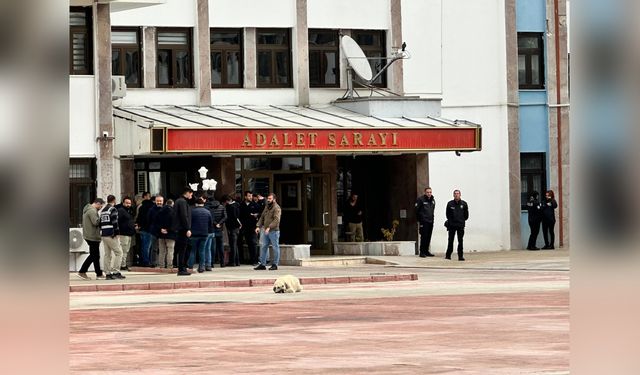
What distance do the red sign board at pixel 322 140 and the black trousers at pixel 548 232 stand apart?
432 cm

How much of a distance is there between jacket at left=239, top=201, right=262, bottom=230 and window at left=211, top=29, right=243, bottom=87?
18.8 feet

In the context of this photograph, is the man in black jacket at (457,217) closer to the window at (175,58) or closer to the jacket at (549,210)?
the jacket at (549,210)

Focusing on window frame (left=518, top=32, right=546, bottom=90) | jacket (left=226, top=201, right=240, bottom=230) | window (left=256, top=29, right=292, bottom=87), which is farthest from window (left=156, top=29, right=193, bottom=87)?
window frame (left=518, top=32, right=546, bottom=90)

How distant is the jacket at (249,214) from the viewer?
128ft

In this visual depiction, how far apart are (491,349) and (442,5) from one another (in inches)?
1311

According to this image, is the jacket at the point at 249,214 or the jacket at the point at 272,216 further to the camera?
the jacket at the point at 249,214

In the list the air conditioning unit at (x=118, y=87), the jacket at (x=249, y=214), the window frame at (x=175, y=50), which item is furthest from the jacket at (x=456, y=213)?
the air conditioning unit at (x=118, y=87)

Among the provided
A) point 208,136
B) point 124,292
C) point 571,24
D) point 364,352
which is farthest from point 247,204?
point 571,24

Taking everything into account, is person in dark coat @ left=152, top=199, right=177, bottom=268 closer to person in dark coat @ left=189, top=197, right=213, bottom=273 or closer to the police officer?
person in dark coat @ left=189, top=197, right=213, bottom=273

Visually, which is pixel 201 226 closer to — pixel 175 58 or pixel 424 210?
pixel 424 210

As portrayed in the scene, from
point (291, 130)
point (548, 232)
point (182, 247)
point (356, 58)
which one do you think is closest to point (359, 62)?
point (356, 58)

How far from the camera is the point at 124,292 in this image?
1096 inches

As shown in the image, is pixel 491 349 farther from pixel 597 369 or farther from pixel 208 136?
pixel 208 136

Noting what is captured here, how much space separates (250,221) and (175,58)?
21.9 ft
